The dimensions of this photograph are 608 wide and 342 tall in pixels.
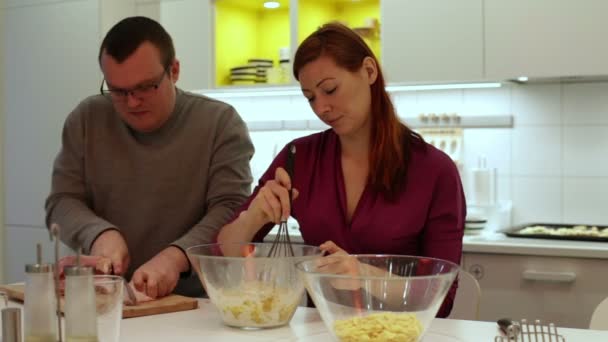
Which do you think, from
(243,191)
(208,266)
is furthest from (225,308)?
(243,191)

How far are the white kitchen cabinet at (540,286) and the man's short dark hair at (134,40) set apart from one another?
4.40 ft

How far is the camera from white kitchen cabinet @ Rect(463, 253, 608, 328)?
247 cm

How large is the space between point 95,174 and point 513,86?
1858 millimetres

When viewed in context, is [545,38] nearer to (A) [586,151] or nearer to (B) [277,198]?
(A) [586,151]

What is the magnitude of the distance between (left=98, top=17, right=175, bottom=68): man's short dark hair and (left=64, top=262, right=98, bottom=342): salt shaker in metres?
0.82

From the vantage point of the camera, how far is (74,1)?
340 centimetres

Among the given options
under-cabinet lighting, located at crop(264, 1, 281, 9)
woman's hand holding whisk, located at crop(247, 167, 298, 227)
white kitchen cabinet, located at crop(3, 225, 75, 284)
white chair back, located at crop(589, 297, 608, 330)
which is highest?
under-cabinet lighting, located at crop(264, 1, 281, 9)

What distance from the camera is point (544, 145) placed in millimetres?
3076

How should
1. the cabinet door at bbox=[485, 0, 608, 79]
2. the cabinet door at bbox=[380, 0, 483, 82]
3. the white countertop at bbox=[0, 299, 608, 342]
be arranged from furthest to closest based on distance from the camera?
1. the cabinet door at bbox=[380, 0, 483, 82]
2. the cabinet door at bbox=[485, 0, 608, 79]
3. the white countertop at bbox=[0, 299, 608, 342]

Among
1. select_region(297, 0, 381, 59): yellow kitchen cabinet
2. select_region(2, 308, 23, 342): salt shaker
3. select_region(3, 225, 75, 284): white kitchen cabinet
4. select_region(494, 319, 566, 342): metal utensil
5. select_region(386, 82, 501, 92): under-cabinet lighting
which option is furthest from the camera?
select_region(3, 225, 75, 284): white kitchen cabinet

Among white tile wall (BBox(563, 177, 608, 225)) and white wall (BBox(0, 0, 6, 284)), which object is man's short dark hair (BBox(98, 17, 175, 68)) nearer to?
white tile wall (BBox(563, 177, 608, 225))

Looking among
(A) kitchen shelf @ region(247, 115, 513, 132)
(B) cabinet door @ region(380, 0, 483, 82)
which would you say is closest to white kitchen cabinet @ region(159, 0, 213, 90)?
(A) kitchen shelf @ region(247, 115, 513, 132)

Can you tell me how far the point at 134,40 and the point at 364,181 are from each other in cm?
62

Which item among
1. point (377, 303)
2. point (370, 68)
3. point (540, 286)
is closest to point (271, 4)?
point (540, 286)
